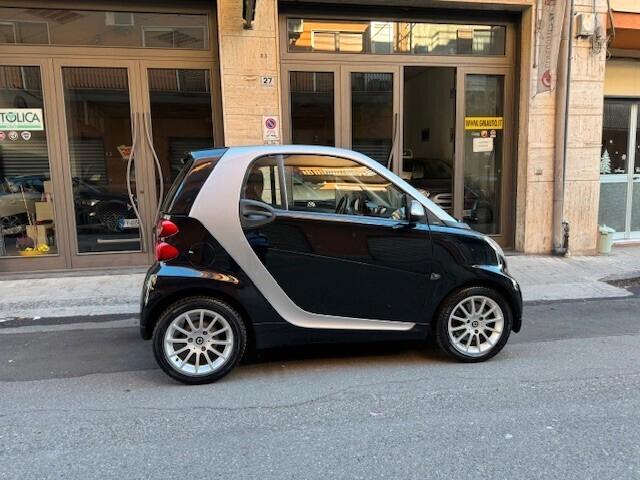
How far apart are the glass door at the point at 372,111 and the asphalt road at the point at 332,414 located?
435 cm

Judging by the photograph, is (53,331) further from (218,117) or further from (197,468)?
(218,117)

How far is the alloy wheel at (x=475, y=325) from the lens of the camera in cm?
422

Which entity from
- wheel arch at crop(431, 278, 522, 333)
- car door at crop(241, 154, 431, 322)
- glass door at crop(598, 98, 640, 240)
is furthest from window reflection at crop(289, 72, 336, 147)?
glass door at crop(598, 98, 640, 240)

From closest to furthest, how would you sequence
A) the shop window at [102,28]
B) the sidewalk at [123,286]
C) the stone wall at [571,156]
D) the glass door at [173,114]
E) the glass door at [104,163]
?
the sidewalk at [123,286]
the shop window at [102,28]
the glass door at [104,163]
the glass door at [173,114]
the stone wall at [571,156]

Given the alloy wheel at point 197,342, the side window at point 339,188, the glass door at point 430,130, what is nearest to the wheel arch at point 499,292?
the side window at point 339,188

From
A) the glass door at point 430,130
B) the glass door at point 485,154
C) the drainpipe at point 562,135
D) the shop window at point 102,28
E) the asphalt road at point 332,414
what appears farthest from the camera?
the glass door at point 485,154

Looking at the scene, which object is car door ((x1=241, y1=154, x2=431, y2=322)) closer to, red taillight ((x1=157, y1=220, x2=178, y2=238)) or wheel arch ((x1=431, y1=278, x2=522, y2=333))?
wheel arch ((x1=431, y1=278, x2=522, y2=333))

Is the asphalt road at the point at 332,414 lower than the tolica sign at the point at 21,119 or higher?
lower

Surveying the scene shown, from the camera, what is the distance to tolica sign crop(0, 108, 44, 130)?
7379 mm

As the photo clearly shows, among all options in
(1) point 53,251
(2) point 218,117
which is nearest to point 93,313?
(1) point 53,251

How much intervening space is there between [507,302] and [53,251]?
6.62m

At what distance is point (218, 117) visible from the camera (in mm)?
7938

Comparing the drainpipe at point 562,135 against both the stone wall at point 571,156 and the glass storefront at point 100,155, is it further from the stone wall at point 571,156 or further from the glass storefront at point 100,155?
the glass storefront at point 100,155

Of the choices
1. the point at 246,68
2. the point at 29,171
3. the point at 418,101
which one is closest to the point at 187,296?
the point at 246,68
